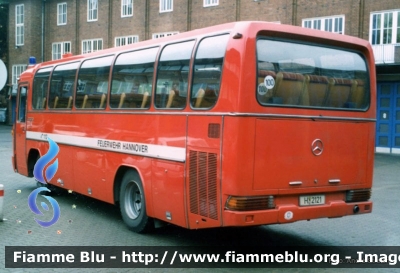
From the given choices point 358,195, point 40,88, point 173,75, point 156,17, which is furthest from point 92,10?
point 358,195

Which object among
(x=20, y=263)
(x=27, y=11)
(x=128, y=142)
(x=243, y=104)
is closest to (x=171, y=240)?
(x=128, y=142)

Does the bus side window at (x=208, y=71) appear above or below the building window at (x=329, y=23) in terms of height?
below

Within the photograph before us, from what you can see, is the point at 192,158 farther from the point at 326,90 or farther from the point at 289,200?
the point at 326,90

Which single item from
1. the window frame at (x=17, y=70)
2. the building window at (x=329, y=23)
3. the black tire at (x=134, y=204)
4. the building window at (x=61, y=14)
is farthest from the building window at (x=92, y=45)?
the black tire at (x=134, y=204)

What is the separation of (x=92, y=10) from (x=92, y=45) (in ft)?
8.58

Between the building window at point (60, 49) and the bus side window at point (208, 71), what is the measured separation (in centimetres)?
3737

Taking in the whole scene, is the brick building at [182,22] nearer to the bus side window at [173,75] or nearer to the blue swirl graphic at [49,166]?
the blue swirl graphic at [49,166]

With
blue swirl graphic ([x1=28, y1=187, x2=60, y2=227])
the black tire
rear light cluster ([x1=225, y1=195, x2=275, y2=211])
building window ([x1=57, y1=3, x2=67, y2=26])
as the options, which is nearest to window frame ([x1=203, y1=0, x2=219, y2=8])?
building window ([x1=57, y1=3, x2=67, y2=26])

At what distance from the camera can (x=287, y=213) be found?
680cm

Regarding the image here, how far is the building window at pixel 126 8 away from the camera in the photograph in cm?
3781

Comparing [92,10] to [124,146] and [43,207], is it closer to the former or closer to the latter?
[43,207]

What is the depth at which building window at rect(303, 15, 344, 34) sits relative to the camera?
26.6 metres

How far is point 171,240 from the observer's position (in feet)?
27.3

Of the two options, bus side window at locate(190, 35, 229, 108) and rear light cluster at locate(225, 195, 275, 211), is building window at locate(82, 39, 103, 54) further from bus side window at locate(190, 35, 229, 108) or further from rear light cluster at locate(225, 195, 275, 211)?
rear light cluster at locate(225, 195, 275, 211)
